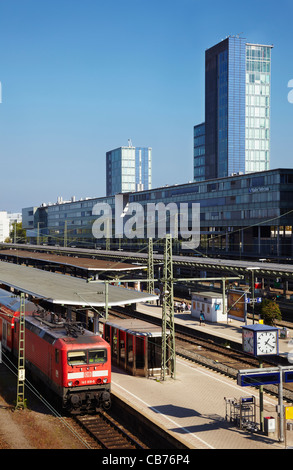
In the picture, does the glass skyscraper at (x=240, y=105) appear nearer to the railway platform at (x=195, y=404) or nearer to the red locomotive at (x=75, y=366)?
the railway platform at (x=195, y=404)

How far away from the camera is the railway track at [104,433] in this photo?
766 inches

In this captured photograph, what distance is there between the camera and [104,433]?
20781 millimetres

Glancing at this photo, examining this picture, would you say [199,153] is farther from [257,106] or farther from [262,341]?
[262,341]

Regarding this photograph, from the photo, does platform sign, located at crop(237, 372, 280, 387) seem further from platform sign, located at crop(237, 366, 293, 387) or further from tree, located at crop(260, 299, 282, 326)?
tree, located at crop(260, 299, 282, 326)

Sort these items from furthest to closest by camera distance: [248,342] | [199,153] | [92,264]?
[199,153] < [92,264] < [248,342]

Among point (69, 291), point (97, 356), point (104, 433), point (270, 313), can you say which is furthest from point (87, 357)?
point (270, 313)

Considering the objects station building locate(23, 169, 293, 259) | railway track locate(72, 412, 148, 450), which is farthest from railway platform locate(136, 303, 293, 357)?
station building locate(23, 169, 293, 259)

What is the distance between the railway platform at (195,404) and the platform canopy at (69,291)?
4451 mm

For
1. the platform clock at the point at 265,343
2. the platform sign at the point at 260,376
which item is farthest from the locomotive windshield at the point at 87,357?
the platform clock at the point at 265,343

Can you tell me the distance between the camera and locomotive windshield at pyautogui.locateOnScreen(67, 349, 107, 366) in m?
22.4

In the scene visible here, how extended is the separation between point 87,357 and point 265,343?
7.57 meters

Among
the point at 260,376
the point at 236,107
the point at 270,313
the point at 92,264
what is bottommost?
the point at 270,313

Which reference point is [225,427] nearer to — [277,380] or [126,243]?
[277,380]

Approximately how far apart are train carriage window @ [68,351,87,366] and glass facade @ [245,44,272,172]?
5450 inches
